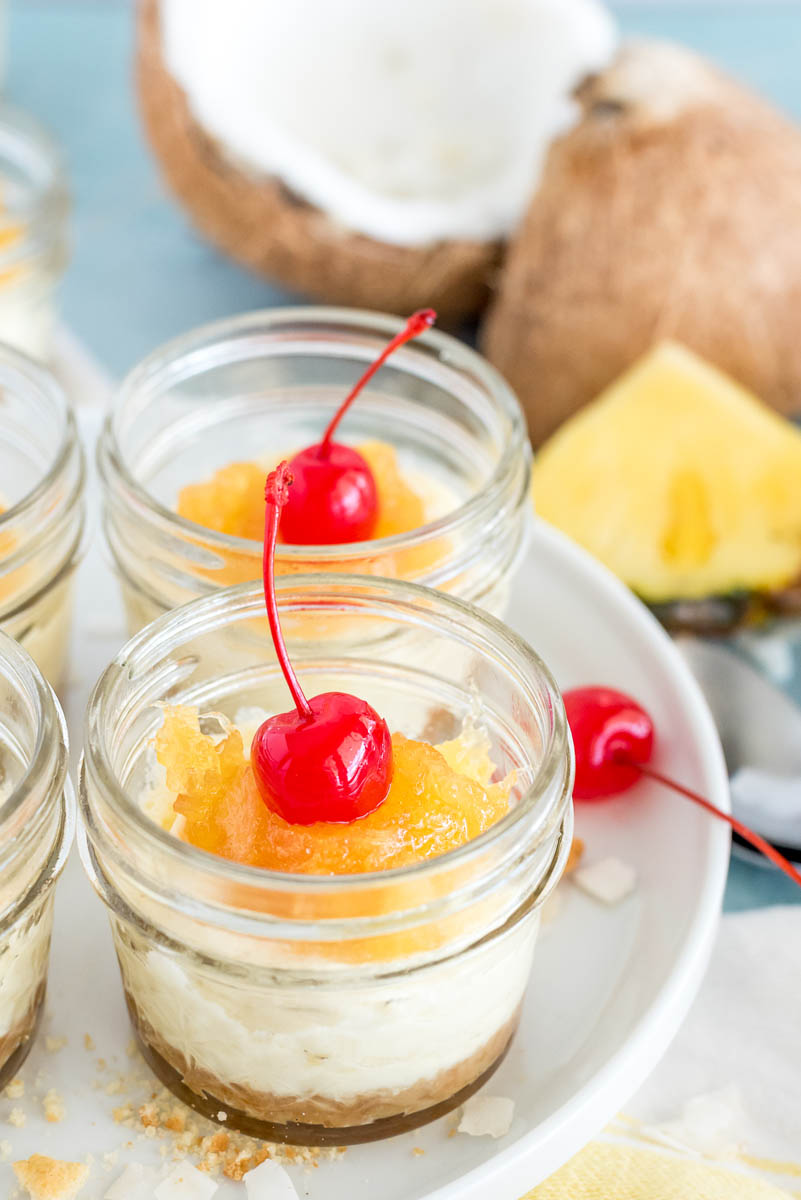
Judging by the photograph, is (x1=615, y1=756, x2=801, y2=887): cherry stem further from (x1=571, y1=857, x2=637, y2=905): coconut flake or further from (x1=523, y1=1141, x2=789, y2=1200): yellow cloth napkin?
(x1=523, y1=1141, x2=789, y2=1200): yellow cloth napkin

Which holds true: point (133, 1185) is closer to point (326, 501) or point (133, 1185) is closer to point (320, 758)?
point (320, 758)

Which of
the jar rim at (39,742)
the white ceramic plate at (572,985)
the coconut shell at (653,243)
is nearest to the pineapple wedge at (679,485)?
the coconut shell at (653,243)

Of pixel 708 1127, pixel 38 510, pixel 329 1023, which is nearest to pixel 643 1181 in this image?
pixel 708 1127

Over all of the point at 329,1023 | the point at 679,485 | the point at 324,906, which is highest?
the point at 324,906

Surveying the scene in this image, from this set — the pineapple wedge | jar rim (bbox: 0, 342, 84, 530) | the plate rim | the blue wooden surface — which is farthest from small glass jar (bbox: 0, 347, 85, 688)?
the blue wooden surface

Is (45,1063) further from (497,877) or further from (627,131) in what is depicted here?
(627,131)

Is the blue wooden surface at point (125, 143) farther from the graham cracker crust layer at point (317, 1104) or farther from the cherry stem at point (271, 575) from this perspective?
the graham cracker crust layer at point (317, 1104)

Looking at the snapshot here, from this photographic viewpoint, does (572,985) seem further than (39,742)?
Yes
